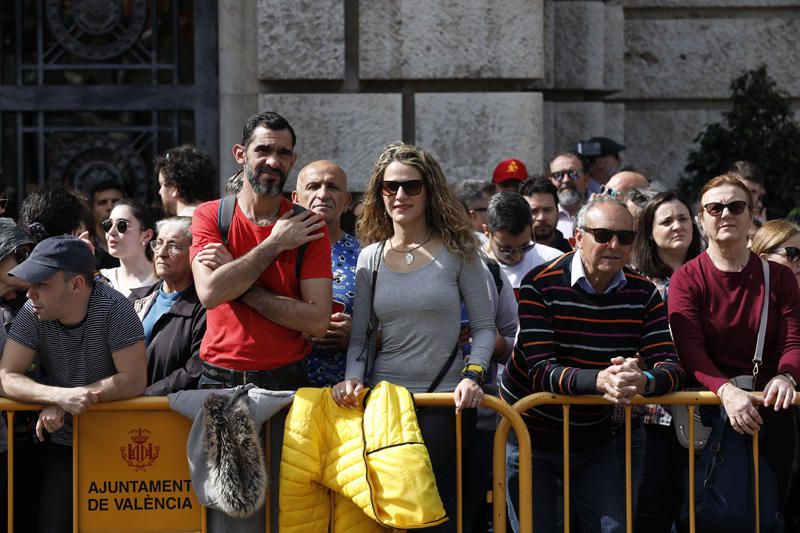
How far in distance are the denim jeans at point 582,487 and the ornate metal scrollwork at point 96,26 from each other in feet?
13.6

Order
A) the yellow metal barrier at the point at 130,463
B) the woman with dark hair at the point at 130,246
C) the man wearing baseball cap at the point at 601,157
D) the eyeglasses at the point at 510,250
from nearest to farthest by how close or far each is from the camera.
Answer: the yellow metal barrier at the point at 130,463 → the woman with dark hair at the point at 130,246 → the eyeglasses at the point at 510,250 → the man wearing baseball cap at the point at 601,157

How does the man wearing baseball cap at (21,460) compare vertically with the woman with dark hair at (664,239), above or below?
below

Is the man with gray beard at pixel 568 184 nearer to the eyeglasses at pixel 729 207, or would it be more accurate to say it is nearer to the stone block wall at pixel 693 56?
the stone block wall at pixel 693 56

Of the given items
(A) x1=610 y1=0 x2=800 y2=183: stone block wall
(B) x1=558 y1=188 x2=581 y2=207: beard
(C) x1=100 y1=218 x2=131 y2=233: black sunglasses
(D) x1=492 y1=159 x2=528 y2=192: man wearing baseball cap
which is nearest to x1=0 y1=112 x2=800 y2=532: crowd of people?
(C) x1=100 y1=218 x2=131 y2=233: black sunglasses

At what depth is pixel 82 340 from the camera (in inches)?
189

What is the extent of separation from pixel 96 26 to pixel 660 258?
3917 mm

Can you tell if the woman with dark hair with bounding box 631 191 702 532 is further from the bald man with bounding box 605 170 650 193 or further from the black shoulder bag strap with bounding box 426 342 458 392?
the bald man with bounding box 605 170 650 193

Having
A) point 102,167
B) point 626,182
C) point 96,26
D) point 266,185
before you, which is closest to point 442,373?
point 266,185

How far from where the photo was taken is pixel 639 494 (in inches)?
210

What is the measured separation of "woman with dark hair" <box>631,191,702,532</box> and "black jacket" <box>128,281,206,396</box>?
1.84 meters

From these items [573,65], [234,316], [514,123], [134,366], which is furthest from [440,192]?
[573,65]

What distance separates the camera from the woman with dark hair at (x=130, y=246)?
20.3 ft

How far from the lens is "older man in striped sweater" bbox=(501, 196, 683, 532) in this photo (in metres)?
4.88

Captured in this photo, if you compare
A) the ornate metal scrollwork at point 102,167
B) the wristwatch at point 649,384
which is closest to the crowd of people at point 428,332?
the wristwatch at point 649,384
